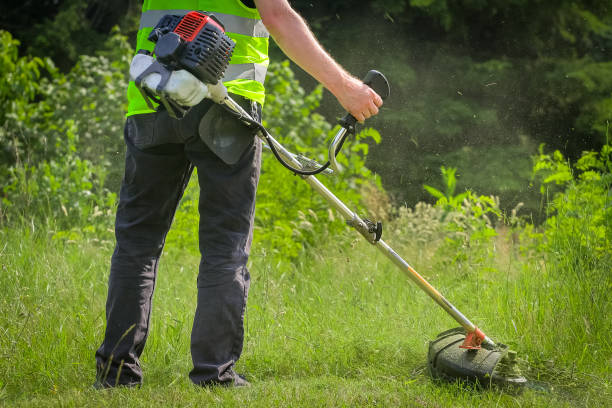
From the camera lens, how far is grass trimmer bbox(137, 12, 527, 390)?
7.17ft

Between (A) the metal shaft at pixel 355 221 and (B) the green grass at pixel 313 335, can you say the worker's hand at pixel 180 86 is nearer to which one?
(A) the metal shaft at pixel 355 221

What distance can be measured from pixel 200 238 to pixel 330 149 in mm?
588

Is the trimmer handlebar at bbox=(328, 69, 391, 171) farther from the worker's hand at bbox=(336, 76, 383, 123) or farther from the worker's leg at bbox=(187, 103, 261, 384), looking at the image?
the worker's leg at bbox=(187, 103, 261, 384)

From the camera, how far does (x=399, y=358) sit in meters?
3.16

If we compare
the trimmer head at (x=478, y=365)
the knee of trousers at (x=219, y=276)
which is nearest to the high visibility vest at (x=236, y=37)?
the knee of trousers at (x=219, y=276)

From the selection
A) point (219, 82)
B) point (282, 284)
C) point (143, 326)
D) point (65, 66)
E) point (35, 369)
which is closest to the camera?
point (219, 82)

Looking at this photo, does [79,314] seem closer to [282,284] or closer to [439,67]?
[282,284]

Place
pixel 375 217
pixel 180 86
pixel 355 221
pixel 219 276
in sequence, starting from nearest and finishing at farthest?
pixel 180 86
pixel 219 276
pixel 355 221
pixel 375 217

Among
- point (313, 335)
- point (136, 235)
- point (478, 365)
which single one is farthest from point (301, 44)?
point (313, 335)

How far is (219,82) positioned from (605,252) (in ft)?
6.79

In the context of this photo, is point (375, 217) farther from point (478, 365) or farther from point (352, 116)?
point (352, 116)

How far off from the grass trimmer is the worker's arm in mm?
64

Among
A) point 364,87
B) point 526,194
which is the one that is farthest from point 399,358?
point 526,194

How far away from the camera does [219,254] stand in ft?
8.32
